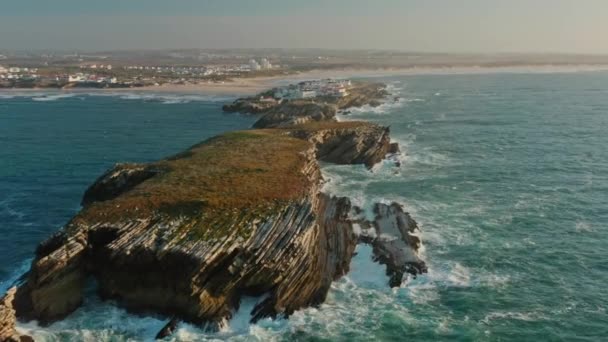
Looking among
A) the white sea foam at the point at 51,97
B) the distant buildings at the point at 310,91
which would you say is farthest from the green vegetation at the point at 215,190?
the white sea foam at the point at 51,97

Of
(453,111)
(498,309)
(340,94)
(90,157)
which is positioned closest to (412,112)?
(453,111)

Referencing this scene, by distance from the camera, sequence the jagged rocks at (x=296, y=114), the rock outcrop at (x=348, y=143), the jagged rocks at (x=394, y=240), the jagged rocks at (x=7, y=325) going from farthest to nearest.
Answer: the jagged rocks at (x=296, y=114)
the rock outcrop at (x=348, y=143)
the jagged rocks at (x=394, y=240)
the jagged rocks at (x=7, y=325)

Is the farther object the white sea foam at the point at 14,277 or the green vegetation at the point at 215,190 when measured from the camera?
the green vegetation at the point at 215,190

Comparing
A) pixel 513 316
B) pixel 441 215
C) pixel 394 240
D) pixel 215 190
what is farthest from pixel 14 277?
pixel 441 215

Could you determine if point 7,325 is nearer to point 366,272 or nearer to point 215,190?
point 215,190

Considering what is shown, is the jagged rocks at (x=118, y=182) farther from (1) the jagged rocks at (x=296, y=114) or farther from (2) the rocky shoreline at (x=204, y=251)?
(1) the jagged rocks at (x=296, y=114)

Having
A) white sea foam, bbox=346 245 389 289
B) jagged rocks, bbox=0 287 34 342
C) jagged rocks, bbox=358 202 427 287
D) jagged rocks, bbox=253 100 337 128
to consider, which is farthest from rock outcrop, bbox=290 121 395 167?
jagged rocks, bbox=0 287 34 342

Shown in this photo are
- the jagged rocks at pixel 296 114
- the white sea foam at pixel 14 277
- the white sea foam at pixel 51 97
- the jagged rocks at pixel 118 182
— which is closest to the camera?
the white sea foam at pixel 14 277
